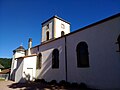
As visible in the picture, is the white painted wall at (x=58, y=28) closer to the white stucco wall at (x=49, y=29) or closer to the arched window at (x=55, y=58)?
the white stucco wall at (x=49, y=29)

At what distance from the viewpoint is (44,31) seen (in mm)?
24547

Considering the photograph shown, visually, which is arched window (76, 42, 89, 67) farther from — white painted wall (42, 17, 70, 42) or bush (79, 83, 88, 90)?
white painted wall (42, 17, 70, 42)

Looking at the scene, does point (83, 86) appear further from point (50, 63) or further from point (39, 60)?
point (39, 60)

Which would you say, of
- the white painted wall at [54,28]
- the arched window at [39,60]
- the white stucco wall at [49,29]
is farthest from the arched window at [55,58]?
the white stucco wall at [49,29]

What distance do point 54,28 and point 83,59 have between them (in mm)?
10847

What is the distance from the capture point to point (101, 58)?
1102cm

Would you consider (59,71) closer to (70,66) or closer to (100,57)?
(70,66)

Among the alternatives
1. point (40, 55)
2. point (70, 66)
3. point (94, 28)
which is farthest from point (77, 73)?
point (40, 55)

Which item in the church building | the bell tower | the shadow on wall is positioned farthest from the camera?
the bell tower

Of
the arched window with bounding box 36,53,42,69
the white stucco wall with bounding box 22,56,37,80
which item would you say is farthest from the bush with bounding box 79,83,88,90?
the white stucco wall with bounding box 22,56,37,80

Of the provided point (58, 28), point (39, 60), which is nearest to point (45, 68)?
point (39, 60)

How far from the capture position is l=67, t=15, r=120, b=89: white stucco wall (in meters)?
10.0

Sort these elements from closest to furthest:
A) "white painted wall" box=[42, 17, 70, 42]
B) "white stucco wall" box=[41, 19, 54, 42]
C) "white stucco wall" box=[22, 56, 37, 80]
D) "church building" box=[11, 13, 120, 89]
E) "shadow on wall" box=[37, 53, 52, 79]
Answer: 1. "church building" box=[11, 13, 120, 89]
2. "shadow on wall" box=[37, 53, 52, 79]
3. "white stucco wall" box=[22, 56, 37, 80]
4. "white painted wall" box=[42, 17, 70, 42]
5. "white stucco wall" box=[41, 19, 54, 42]

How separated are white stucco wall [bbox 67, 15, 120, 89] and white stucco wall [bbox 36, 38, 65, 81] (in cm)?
173
